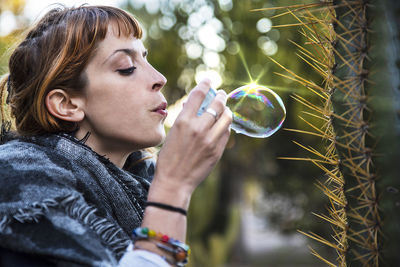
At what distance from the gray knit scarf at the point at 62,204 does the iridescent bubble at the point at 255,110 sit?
60 cm

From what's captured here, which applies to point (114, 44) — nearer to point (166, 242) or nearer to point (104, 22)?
point (104, 22)

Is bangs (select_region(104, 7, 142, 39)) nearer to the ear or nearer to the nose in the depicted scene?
the nose

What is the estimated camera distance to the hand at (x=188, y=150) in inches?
50.2

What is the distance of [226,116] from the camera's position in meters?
1.35

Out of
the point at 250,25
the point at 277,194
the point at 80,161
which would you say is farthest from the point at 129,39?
the point at 277,194

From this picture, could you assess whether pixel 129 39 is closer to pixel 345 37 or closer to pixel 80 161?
pixel 80 161

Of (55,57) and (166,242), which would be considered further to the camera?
(55,57)

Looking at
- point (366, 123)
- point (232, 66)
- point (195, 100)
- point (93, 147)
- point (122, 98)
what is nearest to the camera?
point (366, 123)

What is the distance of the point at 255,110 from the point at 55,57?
0.89 m

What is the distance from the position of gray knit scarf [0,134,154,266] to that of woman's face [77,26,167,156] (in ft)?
0.44

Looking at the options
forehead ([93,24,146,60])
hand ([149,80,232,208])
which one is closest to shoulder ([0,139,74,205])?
hand ([149,80,232,208])

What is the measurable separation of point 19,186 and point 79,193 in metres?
0.20

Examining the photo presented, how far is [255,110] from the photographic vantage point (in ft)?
5.74

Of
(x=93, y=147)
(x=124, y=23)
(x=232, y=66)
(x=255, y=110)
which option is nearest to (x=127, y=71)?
(x=124, y=23)
